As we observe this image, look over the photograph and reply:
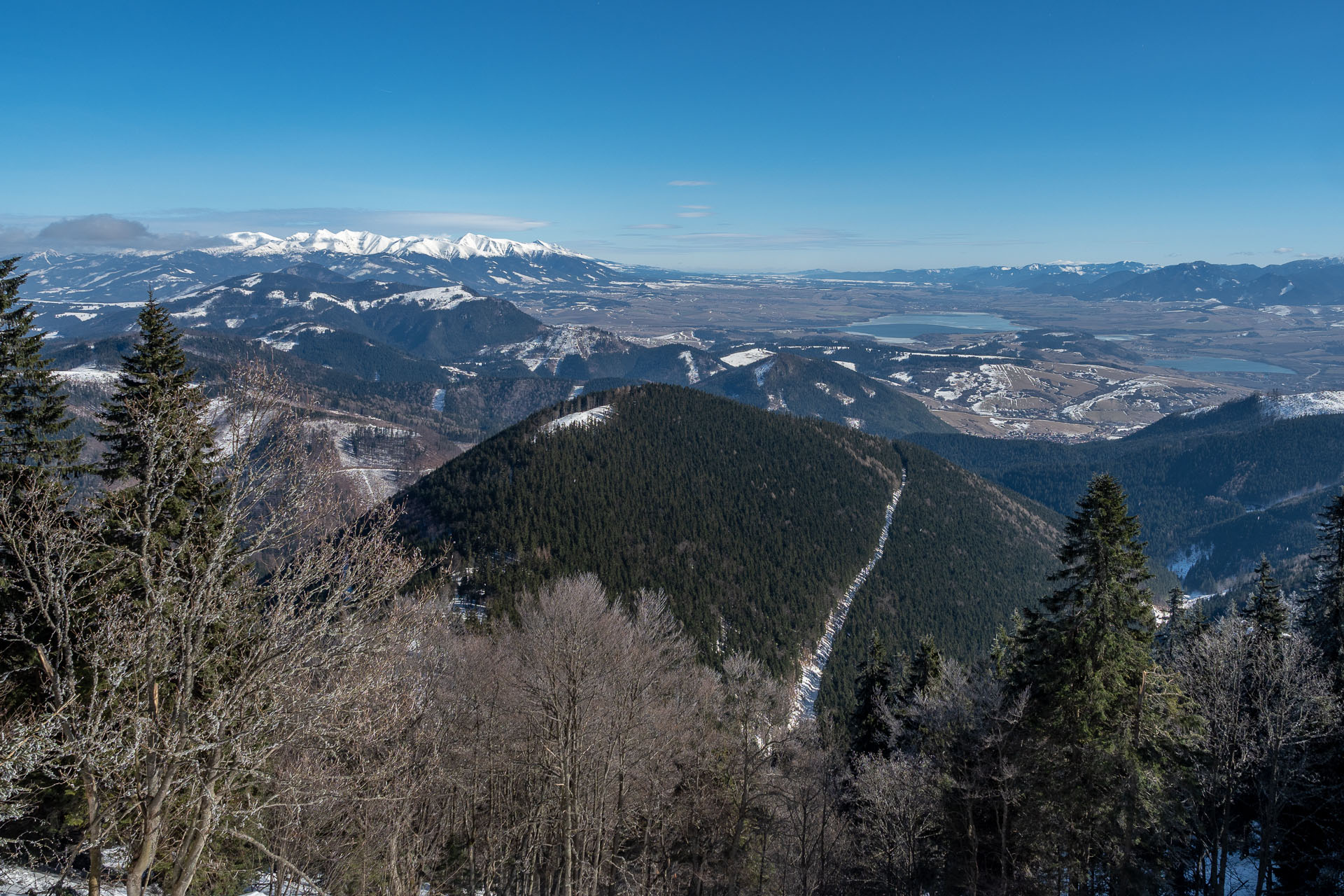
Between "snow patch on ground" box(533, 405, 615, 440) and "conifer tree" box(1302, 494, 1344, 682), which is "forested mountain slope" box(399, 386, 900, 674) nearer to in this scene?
"snow patch on ground" box(533, 405, 615, 440)

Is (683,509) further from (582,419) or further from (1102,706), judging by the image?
(1102,706)

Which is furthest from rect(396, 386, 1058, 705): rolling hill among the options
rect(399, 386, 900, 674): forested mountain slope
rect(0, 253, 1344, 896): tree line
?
rect(0, 253, 1344, 896): tree line

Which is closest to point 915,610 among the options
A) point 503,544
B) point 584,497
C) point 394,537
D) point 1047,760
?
point 584,497

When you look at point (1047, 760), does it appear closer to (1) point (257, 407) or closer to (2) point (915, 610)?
(1) point (257, 407)

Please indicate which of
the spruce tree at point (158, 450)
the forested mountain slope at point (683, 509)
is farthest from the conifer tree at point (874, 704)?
the forested mountain slope at point (683, 509)

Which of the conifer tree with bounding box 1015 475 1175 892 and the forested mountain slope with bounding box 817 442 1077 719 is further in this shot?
the forested mountain slope with bounding box 817 442 1077 719

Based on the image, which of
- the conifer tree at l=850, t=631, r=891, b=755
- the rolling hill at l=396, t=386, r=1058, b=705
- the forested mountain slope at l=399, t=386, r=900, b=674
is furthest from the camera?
the rolling hill at l=396, t=386, r=1058, b=705
